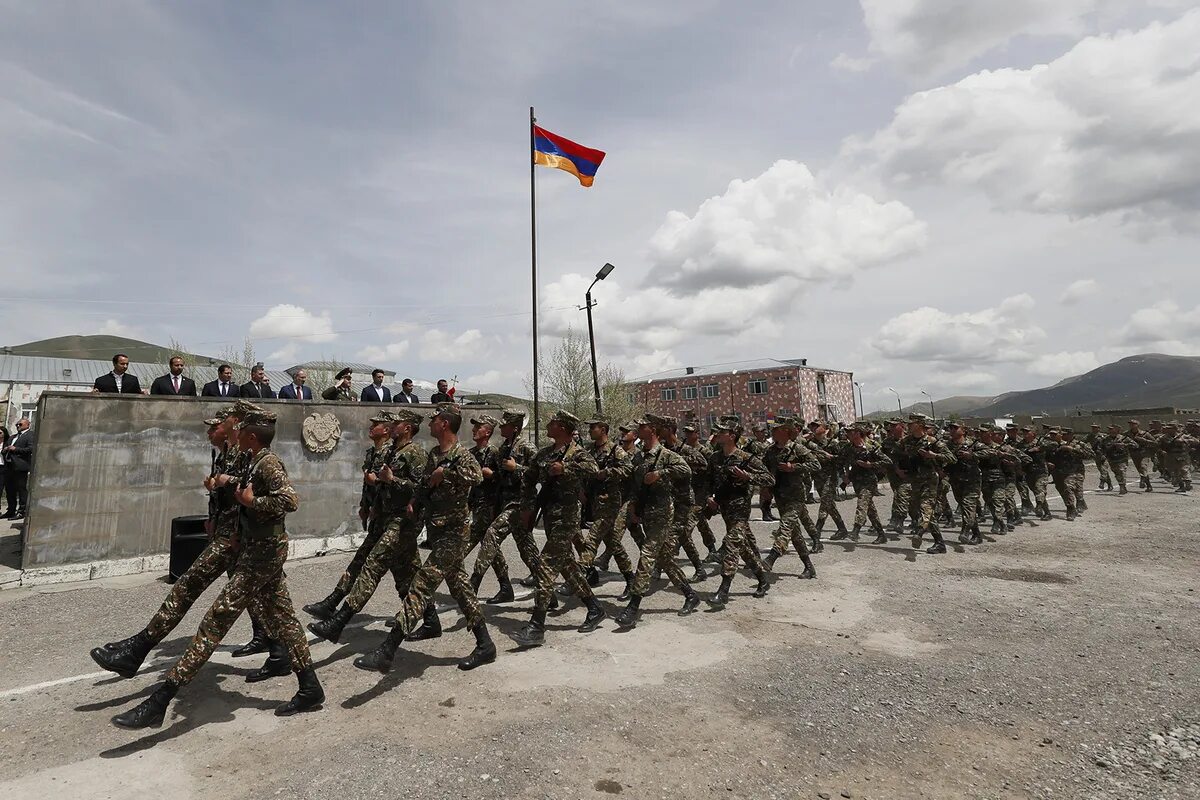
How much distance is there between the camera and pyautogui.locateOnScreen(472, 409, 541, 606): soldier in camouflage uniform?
20.2 feet

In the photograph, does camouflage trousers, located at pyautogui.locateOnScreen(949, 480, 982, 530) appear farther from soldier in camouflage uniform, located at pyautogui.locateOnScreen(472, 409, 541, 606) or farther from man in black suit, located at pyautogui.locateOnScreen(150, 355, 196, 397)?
man in black suit, located at pyautogui.locateOnScreen(150, 355, 196, 397)

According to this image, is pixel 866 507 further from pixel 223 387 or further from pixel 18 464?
pixel 18 464

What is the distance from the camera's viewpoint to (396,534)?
17.4 ft

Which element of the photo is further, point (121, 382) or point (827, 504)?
point (827, 504)

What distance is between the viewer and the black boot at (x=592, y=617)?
581 centimetres

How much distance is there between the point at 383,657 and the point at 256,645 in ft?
4.62

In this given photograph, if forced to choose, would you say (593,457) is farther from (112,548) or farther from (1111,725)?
(112,548)

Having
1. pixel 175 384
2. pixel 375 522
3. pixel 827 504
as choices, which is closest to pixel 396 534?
pixel 375 522

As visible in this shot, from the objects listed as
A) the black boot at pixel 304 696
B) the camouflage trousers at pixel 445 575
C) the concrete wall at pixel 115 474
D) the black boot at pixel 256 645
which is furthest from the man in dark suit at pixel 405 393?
the black boot at pixel 304 696

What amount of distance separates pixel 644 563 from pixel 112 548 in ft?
24.8

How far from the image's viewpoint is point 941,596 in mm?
6781

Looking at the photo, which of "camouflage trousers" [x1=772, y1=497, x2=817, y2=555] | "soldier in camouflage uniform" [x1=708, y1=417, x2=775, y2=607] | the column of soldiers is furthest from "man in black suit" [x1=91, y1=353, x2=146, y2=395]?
"camouflage trousers" [x1=772, y1=497, x2=817, y2=555]

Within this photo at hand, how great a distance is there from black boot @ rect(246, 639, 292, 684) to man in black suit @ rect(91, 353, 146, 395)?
6.05 meters

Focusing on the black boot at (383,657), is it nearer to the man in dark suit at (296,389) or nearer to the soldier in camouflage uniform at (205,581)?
the soldier in camouflage uniform at (205,581)
